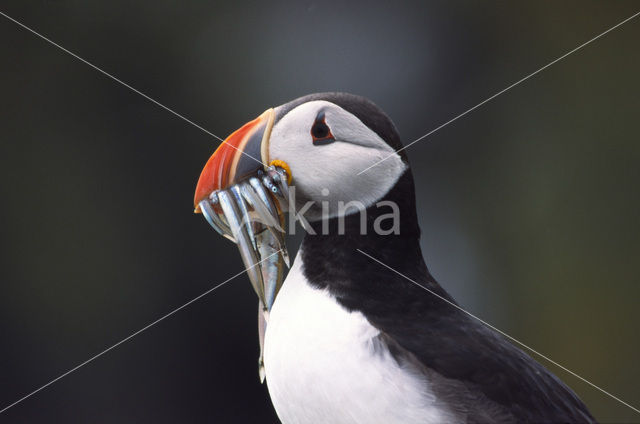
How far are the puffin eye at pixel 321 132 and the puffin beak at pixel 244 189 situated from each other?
7 centimetres

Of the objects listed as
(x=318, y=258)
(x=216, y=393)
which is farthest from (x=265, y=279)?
(x=216, y=393)

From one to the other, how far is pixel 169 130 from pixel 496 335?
1116mm

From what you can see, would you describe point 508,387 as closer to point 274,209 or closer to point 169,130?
point 274,209

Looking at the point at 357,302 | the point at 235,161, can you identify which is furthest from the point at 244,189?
the point at 357,302

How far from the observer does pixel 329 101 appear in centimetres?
101

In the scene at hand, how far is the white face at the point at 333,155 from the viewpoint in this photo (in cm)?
100

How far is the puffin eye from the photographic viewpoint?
1000mm

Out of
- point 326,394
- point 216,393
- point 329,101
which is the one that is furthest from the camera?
point 216,393

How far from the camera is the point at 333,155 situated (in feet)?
3.28

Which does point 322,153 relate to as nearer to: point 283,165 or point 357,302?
point 283,165

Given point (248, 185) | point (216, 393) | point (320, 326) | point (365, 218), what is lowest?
point (216, 393)

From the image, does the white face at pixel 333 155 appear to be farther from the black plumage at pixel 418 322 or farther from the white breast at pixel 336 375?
the white breast at pixel 336 375

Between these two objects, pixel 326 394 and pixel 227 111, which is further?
pixel 227 111

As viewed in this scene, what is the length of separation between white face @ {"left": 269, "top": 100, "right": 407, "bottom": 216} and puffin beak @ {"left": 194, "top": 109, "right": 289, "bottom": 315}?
2 centimetres
